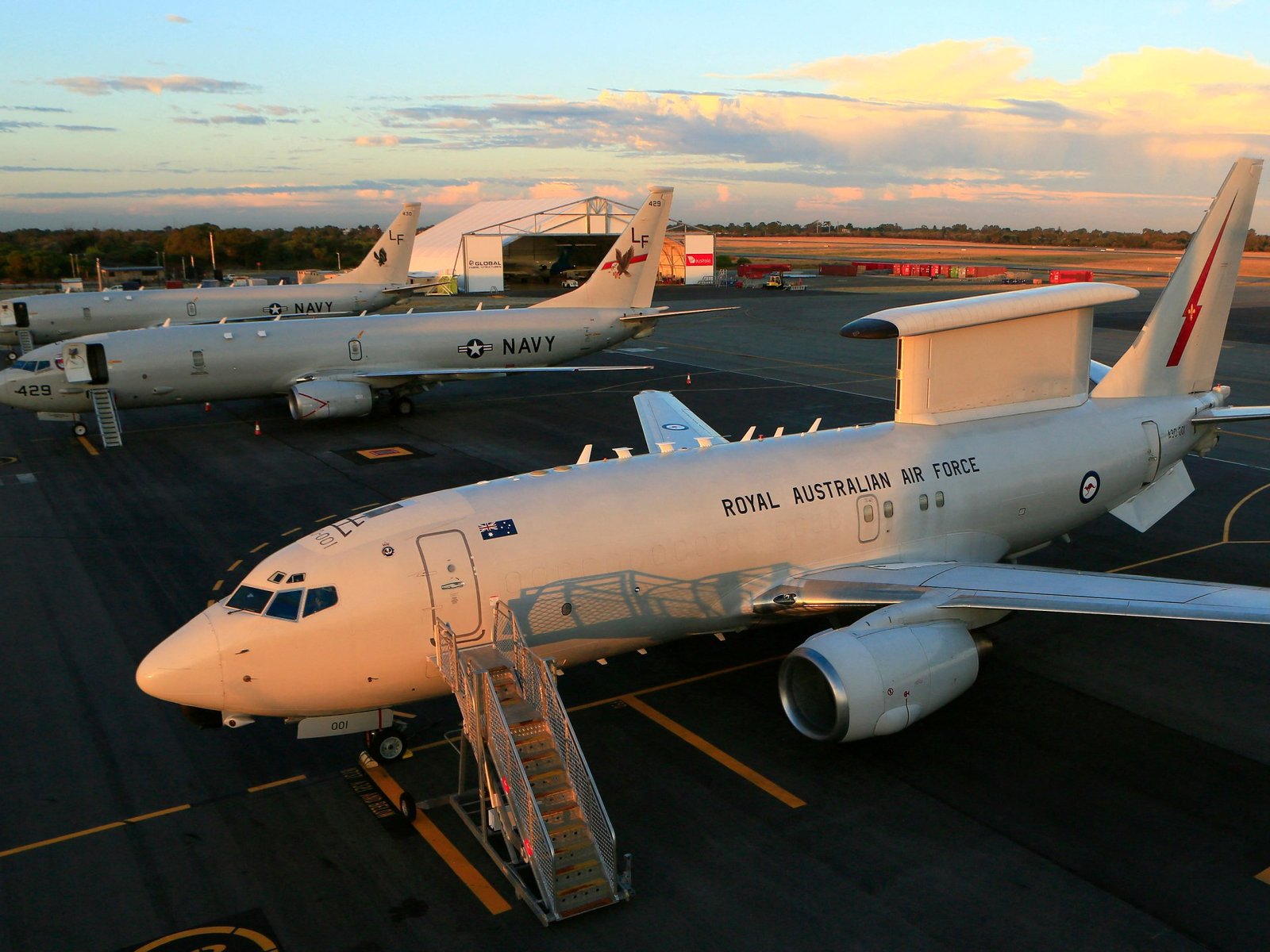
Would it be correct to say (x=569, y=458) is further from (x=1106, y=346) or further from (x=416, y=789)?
(x=1106, y=346)

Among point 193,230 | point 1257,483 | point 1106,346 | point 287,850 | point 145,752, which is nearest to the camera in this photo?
point 287,850

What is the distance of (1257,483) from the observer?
32.9 meters

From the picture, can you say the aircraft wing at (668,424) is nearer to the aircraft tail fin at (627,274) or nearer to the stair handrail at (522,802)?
the stair handrail at (522,802)

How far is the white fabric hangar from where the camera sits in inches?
4419

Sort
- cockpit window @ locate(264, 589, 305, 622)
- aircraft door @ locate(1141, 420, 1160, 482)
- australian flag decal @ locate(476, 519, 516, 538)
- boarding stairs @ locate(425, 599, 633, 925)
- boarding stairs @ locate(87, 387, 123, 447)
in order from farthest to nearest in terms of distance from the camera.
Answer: boarding stairs @ locate(87, 387, 123, 447) → aircraft door @ locate(1141, 420, 1160, 482) → australian flag decal @ locate(476, 519, 516, 538) → cockpit window @ locate(264, 589, 305, 622) → boarding stairs @ locate(425, 599, 633, 925)

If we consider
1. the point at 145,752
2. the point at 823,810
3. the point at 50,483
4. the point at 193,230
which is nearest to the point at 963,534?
the point at 823,810

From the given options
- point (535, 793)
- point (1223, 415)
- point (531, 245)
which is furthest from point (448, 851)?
point (531, 245)

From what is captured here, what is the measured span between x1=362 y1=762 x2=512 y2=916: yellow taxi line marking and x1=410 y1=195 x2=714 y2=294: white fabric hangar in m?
94.8

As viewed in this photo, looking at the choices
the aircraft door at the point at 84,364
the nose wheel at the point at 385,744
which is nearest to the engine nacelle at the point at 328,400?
the aircraft door at the point at 84,364

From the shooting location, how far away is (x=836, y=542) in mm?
18922

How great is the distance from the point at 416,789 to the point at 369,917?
309cm

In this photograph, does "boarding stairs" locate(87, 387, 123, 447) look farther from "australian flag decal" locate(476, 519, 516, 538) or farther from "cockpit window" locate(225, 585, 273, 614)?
"australian flag decal" locate(476, 519, 516, 538)

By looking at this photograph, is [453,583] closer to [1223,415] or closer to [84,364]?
[1223,415]

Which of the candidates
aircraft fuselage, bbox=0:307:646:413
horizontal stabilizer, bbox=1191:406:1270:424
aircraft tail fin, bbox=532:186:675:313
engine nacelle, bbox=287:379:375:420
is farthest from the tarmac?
aircraft tail fin, bbox=532:186:675:313
